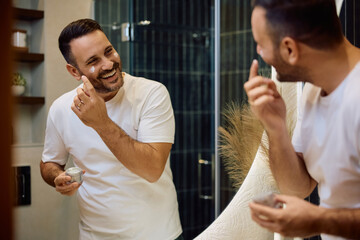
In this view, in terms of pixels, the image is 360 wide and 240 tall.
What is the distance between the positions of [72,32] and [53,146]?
0.98ft

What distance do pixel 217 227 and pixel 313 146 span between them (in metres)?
0.61

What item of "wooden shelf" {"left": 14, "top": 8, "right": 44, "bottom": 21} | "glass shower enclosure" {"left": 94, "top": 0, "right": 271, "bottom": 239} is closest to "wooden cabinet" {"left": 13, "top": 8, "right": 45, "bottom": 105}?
"wooden shelf" {"left": 14, "top": 8, "right": 44, "bottom": 21}

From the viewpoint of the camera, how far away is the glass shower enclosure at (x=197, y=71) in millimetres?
1554

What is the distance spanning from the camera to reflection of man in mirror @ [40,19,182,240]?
115cm

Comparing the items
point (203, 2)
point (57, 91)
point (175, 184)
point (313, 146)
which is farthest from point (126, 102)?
point (203, 2)

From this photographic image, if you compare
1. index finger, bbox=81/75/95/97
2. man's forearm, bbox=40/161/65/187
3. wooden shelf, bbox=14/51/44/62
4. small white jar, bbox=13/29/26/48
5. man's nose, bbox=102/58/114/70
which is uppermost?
small white jar, bbox=13/29/26/48

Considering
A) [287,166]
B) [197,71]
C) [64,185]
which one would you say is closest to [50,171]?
[64,185]

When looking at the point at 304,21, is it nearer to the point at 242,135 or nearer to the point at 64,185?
the point at 64,185

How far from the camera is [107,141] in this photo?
1.15 metres

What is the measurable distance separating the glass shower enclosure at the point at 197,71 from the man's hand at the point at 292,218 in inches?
30.5

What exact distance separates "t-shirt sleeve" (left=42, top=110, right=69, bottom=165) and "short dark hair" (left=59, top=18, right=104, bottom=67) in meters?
0.16

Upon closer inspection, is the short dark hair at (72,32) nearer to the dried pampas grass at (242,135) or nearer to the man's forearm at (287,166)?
the man's forearm at (287,166)

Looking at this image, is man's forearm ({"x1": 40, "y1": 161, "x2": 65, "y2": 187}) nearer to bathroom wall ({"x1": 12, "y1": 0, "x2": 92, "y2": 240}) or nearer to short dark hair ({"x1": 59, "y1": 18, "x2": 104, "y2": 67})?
bathroom wall ({"x1": 12, "y1": 0, "x2": 92, "y2": 240})

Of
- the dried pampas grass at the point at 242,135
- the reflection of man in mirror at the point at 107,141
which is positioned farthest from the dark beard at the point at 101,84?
the dried pampas grass at the point at 242,135
